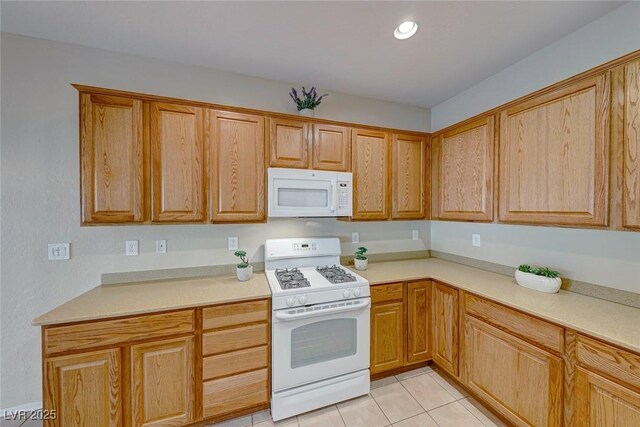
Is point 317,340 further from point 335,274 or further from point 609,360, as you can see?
point 609,360

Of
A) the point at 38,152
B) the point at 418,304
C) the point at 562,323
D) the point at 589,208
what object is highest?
the point at 38,152

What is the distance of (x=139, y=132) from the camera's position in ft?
5.70

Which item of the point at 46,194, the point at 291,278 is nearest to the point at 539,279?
the point at 291,278

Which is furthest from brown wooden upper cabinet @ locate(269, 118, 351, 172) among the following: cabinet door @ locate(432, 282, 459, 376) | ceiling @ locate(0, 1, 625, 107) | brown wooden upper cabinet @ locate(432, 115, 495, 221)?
cabinet door @ locate(432, 282, 459, 376)

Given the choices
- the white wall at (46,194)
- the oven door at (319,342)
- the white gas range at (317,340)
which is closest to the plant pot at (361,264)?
the white gas range at (317,340)

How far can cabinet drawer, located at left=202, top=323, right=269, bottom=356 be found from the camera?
1.62 metres

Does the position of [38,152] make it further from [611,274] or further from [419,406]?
[611,274]

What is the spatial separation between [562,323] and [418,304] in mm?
985

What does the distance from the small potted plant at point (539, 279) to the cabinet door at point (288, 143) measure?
1882 mm

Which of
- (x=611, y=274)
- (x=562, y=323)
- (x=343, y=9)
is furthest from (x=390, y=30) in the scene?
(x=611, y=274)

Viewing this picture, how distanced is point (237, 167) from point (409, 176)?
66.9 inches

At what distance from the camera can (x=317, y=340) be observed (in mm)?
1823

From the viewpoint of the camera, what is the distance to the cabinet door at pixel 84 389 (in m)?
1.37

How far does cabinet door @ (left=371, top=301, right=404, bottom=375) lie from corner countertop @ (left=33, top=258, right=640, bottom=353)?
9.8 inches
